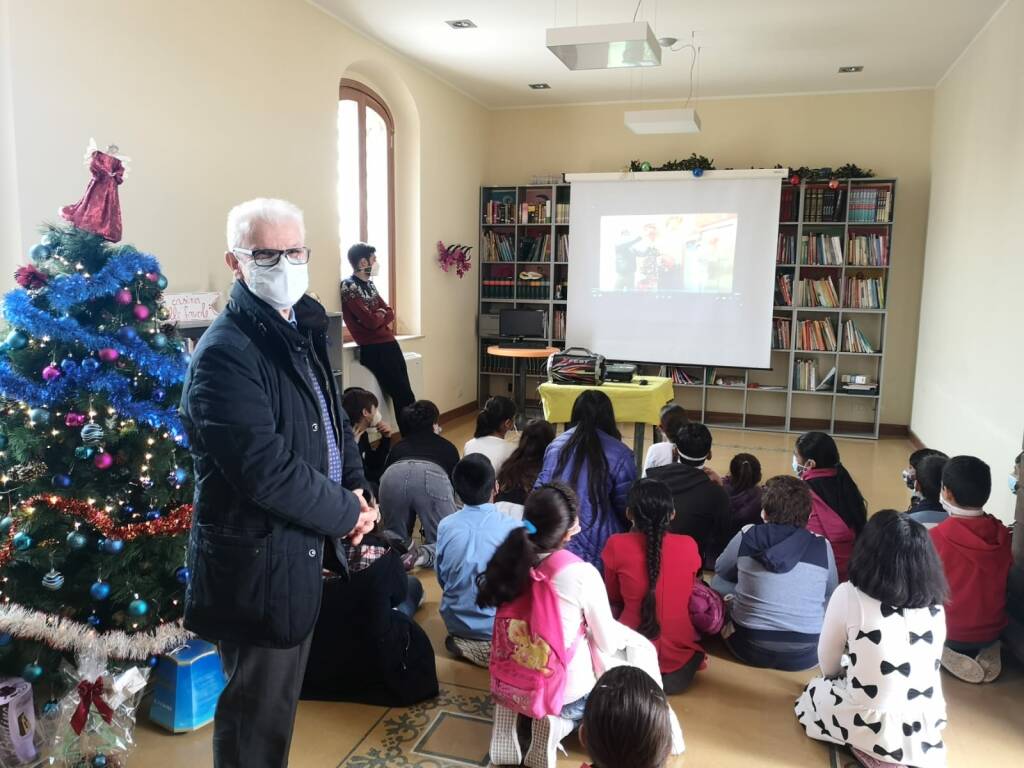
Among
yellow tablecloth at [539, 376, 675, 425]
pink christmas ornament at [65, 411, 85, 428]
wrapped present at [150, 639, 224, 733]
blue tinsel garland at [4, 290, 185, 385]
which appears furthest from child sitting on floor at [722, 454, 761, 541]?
pink christmas ornament at [65, 411, 85, 428]

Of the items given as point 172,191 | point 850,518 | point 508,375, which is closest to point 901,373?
point 508,375

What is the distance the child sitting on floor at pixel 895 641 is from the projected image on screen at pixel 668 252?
5063 mm

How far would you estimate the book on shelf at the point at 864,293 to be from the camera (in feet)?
21.0

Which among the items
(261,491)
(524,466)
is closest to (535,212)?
(524,466)

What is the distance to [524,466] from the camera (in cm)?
Result: 325

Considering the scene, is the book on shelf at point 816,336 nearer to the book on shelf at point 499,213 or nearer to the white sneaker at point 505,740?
the book on shelf at point 499,213

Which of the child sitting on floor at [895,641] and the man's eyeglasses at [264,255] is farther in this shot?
the child sitting on floor at [895,641]

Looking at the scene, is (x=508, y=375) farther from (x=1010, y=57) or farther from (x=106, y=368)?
(x=106, y=368)

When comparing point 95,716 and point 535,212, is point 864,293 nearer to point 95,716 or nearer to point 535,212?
point 535,212

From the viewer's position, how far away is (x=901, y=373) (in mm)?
6672

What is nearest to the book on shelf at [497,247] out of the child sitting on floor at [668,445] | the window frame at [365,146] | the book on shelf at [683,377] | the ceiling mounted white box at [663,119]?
the window frame at [365,146]

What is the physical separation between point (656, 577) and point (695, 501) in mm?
824

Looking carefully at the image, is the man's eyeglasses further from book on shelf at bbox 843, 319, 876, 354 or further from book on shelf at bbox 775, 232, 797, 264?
book on shelf at bbox 843, 319, 876, 354

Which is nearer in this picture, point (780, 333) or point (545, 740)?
point (545, 740)
